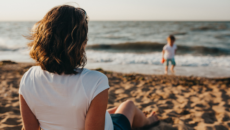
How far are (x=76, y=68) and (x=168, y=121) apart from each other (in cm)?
216

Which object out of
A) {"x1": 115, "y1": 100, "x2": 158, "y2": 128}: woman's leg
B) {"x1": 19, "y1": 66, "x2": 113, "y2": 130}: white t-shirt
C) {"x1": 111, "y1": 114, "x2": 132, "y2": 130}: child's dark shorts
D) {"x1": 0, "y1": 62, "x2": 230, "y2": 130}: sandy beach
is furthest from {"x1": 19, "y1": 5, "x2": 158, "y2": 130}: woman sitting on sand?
{"x1": 0, "y1": 62, "x2": 230, "y2": 130}: sandy beach

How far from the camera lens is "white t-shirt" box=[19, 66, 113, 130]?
1.08m

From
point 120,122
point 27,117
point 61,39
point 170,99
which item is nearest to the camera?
point 61,39

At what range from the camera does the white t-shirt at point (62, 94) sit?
1.08 metres

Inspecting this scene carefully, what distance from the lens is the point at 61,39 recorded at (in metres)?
1.04

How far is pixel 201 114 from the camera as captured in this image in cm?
295

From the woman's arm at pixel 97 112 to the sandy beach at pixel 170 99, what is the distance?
1602mm

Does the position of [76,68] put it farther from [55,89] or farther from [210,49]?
[210,49]

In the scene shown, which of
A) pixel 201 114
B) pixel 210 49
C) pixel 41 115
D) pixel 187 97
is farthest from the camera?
pixel 210 49

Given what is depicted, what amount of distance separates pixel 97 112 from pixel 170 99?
9.33 ft

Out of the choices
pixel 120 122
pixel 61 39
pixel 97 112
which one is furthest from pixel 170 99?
pixel 61 39

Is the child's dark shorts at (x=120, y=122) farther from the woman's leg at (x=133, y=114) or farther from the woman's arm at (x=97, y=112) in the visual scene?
the woman's arm at (x=97, y=112)

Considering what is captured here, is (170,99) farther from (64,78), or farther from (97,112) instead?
(64,78)

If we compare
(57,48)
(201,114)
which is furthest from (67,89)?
(201,114)
